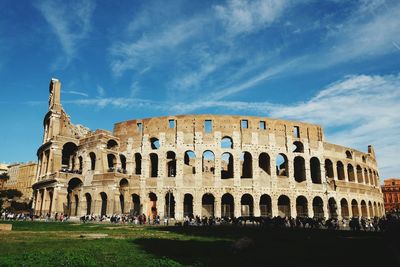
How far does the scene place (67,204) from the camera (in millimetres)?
40969

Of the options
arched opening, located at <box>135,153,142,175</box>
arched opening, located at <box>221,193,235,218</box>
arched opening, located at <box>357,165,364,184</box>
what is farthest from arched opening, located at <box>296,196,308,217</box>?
arched opening, located at <box>135,153,142,175</box>

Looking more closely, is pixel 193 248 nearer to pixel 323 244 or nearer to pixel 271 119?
pixel 323 244

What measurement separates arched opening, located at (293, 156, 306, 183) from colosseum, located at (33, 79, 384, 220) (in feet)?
0.40

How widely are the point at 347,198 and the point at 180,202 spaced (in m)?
20.7

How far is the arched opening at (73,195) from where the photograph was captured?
3966cm

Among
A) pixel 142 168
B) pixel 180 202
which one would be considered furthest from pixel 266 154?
pixel 142 168

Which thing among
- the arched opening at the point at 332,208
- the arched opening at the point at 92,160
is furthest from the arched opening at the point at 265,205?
the arched opening at the point at 92,160

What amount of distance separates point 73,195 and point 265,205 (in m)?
21.8

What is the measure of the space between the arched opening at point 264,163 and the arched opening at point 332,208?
8.80 metres

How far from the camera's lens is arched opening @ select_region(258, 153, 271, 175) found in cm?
3962

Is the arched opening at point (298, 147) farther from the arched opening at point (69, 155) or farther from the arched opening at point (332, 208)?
the arched opening at point (69, 155)

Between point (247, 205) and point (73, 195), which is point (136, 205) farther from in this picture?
point (247, 205)

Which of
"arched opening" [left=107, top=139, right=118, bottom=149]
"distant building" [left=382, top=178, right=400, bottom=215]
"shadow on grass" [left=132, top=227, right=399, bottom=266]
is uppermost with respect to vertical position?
"arched opening" [left=107, top=139, right=118, bottom=149]

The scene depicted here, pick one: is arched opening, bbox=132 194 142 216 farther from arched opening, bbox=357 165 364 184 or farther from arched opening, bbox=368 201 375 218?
arched opening, bbox=368 201 375 218
